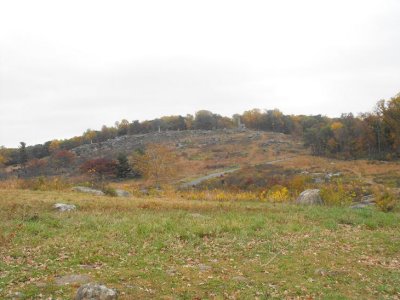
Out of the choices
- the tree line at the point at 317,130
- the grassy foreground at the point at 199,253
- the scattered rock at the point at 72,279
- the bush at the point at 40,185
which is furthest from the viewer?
the tree line at the point at 317,130

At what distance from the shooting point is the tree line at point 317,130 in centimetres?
8394

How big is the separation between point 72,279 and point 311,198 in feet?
76.3

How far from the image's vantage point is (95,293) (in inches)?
336

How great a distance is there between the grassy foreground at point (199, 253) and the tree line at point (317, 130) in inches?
2644

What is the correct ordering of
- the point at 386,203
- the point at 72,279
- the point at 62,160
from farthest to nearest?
1. the point at 62,160
2. the point at 386,203
3. the point at 72,279

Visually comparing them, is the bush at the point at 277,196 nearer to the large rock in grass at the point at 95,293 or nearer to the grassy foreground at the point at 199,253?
the grassy foreground at the point at 199,253

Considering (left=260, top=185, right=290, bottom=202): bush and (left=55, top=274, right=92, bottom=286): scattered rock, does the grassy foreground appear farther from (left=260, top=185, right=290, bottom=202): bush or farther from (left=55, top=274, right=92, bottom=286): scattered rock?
(left=260, top=185, right=290, bottom=202): bush

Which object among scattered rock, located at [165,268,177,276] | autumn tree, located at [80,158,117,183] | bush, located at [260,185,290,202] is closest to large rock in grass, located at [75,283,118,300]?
scattered rock, located at [165,268,177,276]

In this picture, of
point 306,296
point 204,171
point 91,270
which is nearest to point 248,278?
point 306,296

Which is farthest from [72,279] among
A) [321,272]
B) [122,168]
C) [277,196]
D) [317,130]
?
[317,130]

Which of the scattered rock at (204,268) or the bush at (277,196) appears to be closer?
the scattered rock at (204,268)

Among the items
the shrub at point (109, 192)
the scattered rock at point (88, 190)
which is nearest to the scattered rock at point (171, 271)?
the scattered rock at point (88, 190)

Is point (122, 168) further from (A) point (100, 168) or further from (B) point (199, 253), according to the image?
(B) point (199, 253)

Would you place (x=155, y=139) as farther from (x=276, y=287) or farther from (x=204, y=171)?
(x=276, y=287)
